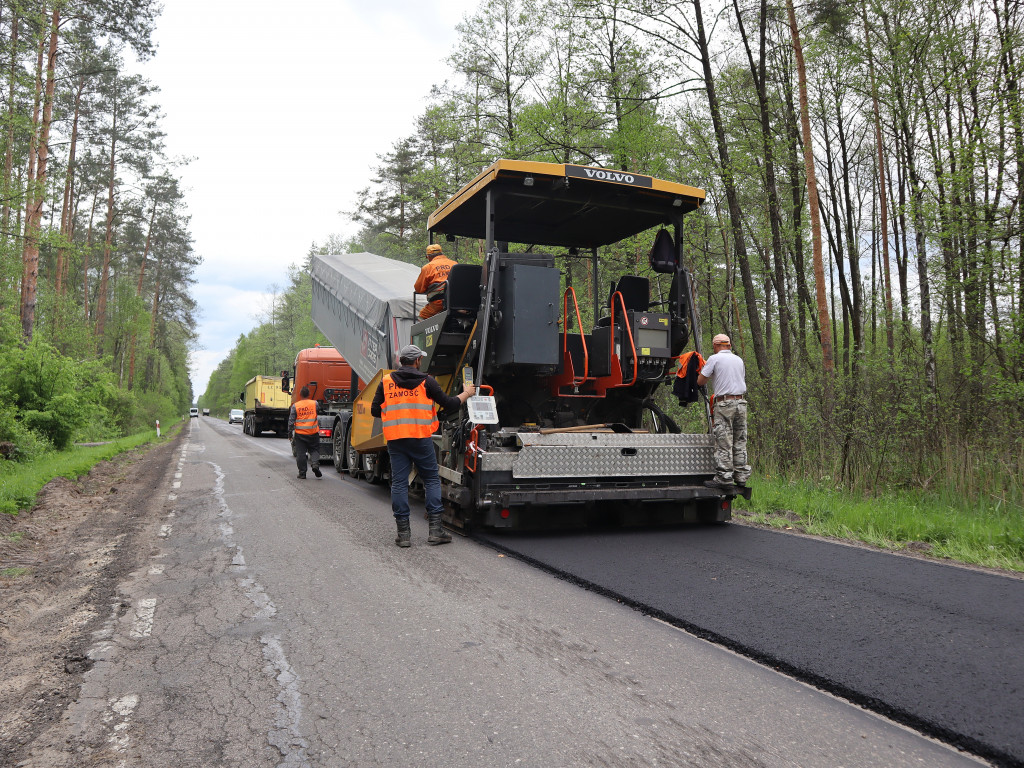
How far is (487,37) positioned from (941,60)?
12.9 metres

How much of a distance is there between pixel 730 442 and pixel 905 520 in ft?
5.73

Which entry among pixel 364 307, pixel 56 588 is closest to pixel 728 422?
pixel 56 588

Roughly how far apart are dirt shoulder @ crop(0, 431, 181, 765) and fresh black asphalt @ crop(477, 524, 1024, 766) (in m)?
2.93

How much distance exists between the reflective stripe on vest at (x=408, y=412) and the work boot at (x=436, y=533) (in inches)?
29.5

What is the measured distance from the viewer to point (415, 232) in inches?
1248

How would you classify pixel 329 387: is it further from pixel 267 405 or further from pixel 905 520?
pixel 267 405

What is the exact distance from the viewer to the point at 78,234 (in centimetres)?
3091

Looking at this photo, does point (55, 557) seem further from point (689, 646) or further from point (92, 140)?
point (92, 140)

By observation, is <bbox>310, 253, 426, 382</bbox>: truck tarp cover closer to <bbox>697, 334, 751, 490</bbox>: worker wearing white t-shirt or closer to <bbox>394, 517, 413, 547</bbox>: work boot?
<bbox>394, 517, 413, 547</bbox>: work boot

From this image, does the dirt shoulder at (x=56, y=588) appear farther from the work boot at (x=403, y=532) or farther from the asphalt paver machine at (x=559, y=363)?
the asphalt paver machine at (x=559, y=363)

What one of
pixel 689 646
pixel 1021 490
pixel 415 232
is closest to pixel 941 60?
pixel 1021 490

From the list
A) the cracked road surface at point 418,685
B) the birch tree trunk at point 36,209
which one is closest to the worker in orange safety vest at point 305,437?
the cracked road surface at point 418,685

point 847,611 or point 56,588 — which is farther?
point 56,588

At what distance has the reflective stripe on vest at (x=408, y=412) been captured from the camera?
5.98 m
